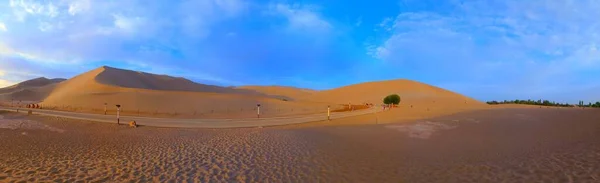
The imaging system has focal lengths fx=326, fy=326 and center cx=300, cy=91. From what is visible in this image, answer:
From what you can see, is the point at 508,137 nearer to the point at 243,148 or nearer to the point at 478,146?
the point at 478,146

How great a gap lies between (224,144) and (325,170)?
553 centimetres

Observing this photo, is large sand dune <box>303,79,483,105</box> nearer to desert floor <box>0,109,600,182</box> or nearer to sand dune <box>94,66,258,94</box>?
sand dune <box>94,66,258,94</box>

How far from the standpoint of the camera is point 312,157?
10703mm

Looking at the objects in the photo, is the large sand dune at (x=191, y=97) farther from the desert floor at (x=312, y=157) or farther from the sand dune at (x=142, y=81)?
the desert floor at (x=312, y=157)

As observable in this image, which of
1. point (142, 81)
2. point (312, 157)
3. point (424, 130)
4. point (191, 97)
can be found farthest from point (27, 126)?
point (142, 81)

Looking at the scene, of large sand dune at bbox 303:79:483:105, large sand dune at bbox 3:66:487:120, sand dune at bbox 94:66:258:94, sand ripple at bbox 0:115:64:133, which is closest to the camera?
sand ripple at bbox 0:115:64:133

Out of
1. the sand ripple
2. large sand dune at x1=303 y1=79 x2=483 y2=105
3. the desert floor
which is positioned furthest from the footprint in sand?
large sand dune at x1=303 y1=79 x2=483 y2=105

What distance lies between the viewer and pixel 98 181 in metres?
7.89

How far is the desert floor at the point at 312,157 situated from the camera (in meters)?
8.30

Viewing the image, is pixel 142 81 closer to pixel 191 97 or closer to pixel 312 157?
pixel 191 97

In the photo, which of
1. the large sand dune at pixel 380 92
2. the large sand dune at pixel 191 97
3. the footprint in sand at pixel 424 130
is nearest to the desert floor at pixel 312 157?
the footprint in sand at pixel 424 130

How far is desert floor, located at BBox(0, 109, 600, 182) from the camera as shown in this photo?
8297 mm

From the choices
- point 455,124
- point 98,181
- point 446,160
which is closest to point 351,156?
point 446,160

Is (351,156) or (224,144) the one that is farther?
(224,144)
